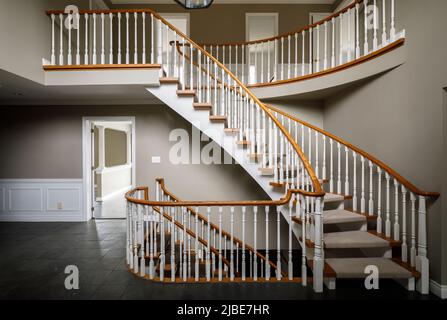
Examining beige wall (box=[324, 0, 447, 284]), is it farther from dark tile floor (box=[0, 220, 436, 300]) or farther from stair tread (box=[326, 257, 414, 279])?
dark tile floor (box=[0, 220, 436, 300])

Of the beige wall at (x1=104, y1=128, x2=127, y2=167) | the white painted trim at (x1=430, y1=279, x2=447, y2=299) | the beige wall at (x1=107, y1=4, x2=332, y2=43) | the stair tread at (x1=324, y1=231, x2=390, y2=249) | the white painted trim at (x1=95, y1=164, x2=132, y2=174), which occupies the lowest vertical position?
the white painted trim at (x1=430, y1=279, x2=447, y2=299)

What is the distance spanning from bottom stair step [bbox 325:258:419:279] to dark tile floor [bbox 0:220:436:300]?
16 centimetres

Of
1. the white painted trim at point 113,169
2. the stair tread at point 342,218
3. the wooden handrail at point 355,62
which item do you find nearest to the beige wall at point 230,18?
the wooden handrail at point 355,62

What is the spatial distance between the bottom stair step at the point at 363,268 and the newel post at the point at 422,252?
0.26 ft

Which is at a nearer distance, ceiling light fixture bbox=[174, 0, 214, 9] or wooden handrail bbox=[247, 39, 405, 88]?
ceiling light fixture bbox=[174, 0, 214, 9]

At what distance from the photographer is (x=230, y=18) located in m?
6.49

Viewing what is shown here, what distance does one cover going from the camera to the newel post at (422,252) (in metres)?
2.50

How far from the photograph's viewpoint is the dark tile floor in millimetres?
2471

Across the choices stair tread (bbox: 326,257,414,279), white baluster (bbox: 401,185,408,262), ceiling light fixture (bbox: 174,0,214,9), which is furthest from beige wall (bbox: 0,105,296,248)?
ceiling light fixture (bbox: 174,0,214,9)

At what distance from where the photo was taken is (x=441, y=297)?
2422 millimetres

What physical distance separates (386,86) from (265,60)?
404 cm

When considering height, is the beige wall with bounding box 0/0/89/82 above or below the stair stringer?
above
